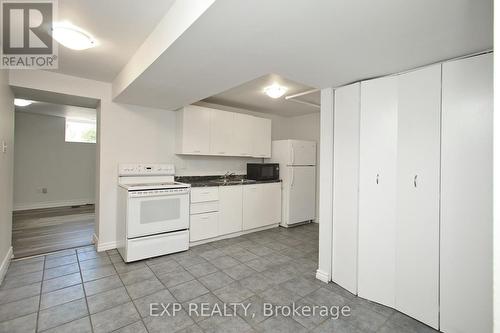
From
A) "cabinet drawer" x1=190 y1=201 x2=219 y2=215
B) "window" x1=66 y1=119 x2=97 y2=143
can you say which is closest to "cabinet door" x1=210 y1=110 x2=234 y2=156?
"cabinet drawer" x1=190 y1=201 x2=219 y2=215

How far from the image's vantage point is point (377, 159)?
2117 mm

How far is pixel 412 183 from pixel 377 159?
336 millimetres

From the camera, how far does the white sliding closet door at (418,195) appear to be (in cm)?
181

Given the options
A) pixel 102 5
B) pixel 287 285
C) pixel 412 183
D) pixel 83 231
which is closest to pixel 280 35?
pixel 102 5

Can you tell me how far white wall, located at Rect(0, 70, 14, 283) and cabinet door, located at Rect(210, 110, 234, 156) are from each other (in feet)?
8.11

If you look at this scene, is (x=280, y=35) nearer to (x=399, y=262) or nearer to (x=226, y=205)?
(x=399, y=262)

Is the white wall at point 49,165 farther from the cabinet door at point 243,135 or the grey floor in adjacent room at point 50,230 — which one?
the cabinet door at point 243,135

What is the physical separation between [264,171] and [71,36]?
3331 mm

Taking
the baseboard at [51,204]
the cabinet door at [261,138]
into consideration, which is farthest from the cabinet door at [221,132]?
the baseboard at [51,204]

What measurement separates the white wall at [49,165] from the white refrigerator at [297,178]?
5.49 metres

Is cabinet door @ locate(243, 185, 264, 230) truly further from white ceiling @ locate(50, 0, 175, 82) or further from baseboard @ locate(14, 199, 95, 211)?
baseboard @ locate(14, 199, 95, 211)

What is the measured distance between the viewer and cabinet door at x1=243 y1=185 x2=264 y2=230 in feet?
13.4

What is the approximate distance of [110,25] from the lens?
1897mm
